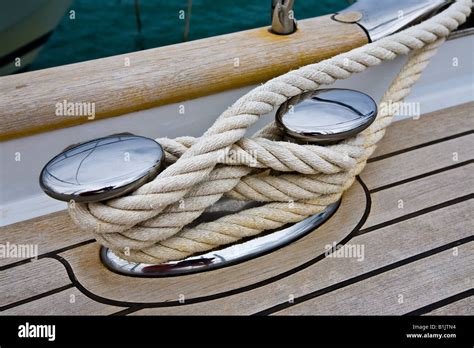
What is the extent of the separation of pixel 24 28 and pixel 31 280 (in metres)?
2.40

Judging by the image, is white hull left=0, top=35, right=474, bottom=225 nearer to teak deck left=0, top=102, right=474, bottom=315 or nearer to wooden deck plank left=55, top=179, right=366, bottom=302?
teak deck left=0, top=102, right=474, bottom=315

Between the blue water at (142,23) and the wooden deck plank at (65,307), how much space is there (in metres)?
2.74

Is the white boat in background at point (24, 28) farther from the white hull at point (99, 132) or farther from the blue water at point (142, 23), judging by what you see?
the white hull at point (99, 132)

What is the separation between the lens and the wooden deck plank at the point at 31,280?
106 centimetres

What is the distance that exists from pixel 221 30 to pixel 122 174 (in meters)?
3.02

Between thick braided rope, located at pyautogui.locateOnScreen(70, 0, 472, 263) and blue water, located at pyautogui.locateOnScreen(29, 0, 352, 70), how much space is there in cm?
269

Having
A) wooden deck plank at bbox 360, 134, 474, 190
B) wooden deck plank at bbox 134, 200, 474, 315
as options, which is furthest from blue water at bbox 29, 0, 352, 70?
wooden deck plank at bbox 134, 200, 474, 315

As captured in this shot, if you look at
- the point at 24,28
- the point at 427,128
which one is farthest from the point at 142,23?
the point at 427,128

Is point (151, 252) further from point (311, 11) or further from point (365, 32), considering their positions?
point (311, 11)

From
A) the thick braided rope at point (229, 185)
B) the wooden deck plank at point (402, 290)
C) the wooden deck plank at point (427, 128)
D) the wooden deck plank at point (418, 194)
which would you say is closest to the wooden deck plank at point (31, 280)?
the thick braided rope at point (229, 185)

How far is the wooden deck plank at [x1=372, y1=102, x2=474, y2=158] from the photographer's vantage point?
145cm

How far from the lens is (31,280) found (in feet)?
3.59

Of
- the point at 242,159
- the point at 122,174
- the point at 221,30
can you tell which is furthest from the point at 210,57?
the point at 221,30

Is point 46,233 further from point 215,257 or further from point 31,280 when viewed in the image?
point 215,257
